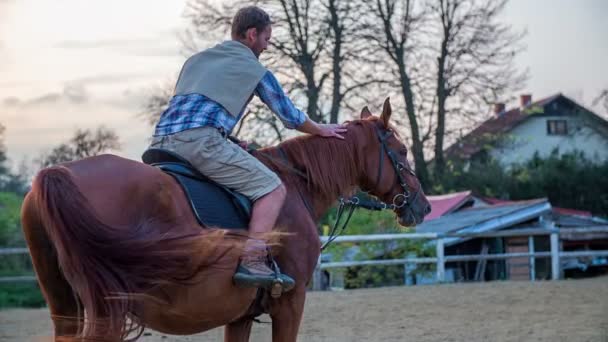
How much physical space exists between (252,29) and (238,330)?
1.93 metres

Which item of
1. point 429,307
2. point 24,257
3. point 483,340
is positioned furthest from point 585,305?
point 24,257

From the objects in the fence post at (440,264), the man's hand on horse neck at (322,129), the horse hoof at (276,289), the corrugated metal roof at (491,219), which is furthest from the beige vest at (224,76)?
the corrugated metal roof at (491,219)

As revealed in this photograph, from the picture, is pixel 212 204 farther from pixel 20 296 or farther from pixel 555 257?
pixel 555 257

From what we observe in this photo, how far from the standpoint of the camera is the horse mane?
5973 millimetres

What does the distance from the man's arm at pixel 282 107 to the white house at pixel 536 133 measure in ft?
90.6

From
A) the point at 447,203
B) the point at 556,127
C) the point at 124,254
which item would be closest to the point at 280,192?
the point at 124,254

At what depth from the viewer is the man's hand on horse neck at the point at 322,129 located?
5.90m

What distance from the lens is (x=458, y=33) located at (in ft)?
110

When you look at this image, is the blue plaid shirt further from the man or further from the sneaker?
the sneaker

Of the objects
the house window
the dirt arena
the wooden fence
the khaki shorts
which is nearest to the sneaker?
the khaki shorts

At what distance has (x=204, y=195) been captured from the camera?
5121 millimetres

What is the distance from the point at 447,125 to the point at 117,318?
97.2 feet

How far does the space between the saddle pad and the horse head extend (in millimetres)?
1377

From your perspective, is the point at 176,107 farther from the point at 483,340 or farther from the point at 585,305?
the point at 585,305
